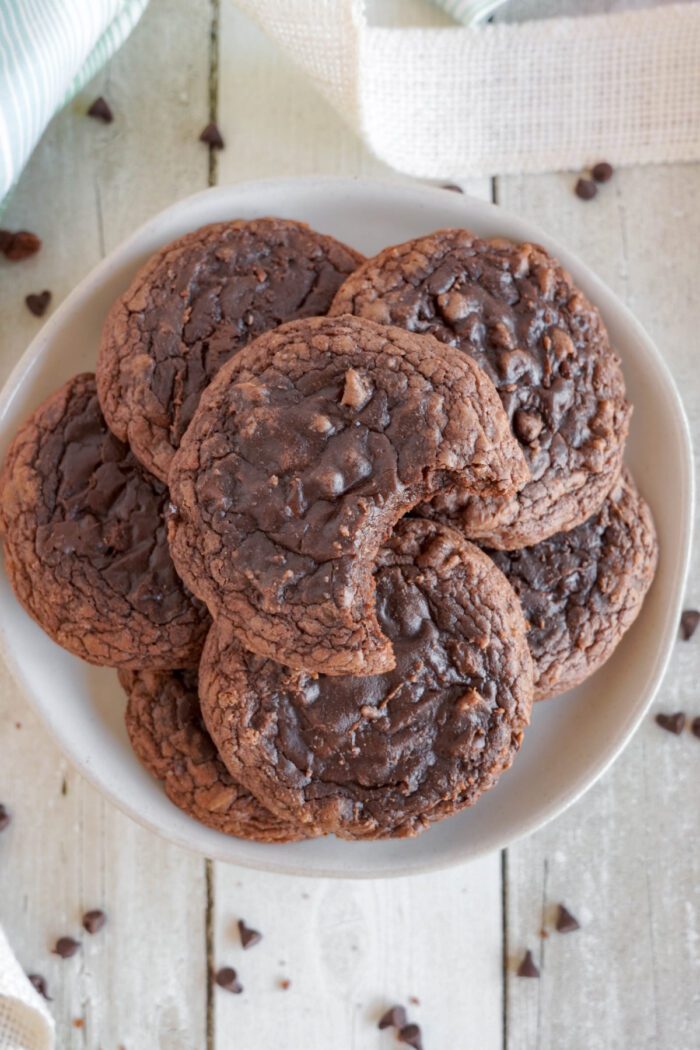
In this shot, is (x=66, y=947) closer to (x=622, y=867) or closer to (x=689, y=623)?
(x=622, y=867)

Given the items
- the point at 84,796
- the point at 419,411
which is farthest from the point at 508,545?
the point at 84,796

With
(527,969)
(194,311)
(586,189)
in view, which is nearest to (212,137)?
(194,311)

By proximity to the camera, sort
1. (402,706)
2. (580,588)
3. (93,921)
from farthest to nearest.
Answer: (93,921)
(580,588)
(402,706)

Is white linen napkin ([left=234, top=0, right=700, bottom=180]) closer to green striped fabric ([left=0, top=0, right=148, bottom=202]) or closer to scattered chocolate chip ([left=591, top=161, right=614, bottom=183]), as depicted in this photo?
scattered chocolate chip ([left=591, top=161, right=614, bottom=183])

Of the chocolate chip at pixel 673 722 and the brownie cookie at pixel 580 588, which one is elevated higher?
the brownie cookie at pixel 580 588

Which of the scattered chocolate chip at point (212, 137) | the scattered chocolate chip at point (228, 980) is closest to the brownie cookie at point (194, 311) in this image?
the scattered chocolate chip at point (212, 137)

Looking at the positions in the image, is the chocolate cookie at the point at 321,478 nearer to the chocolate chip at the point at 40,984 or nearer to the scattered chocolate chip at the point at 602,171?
the scattered chocolate chip at the point at 602,171
